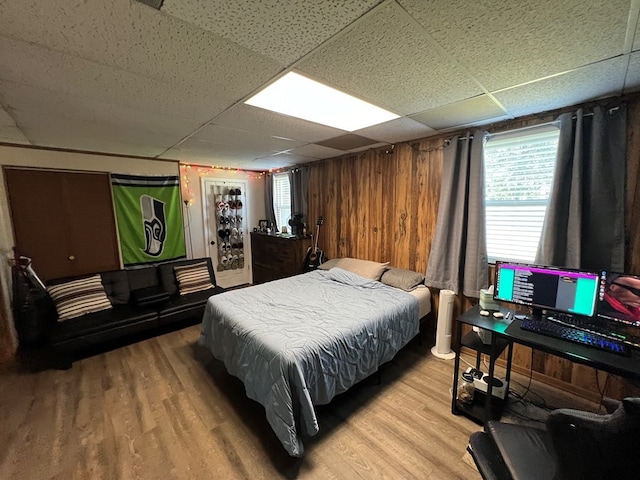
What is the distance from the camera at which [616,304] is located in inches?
65.7

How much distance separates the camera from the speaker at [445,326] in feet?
8.60

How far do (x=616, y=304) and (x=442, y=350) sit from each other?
1447 mm

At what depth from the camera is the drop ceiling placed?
976 mm

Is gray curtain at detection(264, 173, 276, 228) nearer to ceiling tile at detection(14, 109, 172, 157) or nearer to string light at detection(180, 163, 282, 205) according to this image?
string light at detection(180, 163, 282, 205)

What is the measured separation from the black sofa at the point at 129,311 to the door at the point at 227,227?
92cm

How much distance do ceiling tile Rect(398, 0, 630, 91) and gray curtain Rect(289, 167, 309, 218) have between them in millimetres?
3167

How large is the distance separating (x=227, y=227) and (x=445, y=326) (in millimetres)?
4042

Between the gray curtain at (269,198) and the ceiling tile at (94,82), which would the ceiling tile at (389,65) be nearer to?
the ceiling tile at (94,82)

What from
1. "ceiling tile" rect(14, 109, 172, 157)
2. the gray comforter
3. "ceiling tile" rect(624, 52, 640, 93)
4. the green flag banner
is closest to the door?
the green flag banner

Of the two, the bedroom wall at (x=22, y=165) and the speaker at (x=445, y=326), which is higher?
the bedroom wall at (x=22, y=165)

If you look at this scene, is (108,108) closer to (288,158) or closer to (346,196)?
(288,158)

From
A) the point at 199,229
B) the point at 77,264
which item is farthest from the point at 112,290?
the point at 199,229

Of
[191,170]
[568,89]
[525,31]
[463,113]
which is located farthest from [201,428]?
[191,170]

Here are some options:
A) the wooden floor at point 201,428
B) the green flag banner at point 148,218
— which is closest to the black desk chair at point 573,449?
the wooden floor at point 201,428
